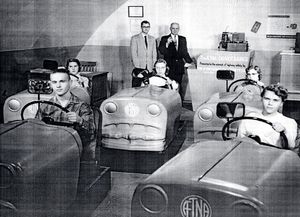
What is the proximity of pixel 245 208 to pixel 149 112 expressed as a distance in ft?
7.40

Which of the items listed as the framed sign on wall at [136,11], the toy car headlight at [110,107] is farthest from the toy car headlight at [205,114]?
the framed sign on wall at [136,11]

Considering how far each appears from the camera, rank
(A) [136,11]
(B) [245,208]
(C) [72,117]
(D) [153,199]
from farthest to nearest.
A: 1. (A) [136,11]
2. (C) [72,117]
3. (D) [153,199]
4. (B) [245,208]

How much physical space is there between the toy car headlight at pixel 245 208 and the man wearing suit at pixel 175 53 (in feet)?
18.0

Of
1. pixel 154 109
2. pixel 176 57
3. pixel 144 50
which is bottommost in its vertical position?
pixel 154 109

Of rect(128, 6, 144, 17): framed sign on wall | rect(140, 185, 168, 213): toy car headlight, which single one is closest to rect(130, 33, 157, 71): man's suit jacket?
rect(128, 6, 144, 17): framed sign on wall

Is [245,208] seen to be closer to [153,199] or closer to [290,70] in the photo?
[153,199]

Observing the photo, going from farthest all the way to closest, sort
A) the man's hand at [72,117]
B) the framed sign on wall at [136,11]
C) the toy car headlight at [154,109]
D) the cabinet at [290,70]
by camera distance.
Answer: the framed sign on wall at [136,11]
the cabinet at [290,70]
the toy car headlight at [154,109]
the man's hand at [72,117]

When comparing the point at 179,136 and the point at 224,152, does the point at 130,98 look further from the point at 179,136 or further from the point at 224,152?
the point at 224,152

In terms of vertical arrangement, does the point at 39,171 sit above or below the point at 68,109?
below

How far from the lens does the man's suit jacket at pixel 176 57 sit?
754 centimetres

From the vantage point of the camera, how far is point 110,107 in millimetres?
4320

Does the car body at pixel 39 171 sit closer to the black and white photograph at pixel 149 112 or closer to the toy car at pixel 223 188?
the black and white photograph at pixel 149 112

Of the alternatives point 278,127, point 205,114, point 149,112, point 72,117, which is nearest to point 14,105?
point 149,112

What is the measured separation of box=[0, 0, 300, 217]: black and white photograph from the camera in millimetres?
2299
